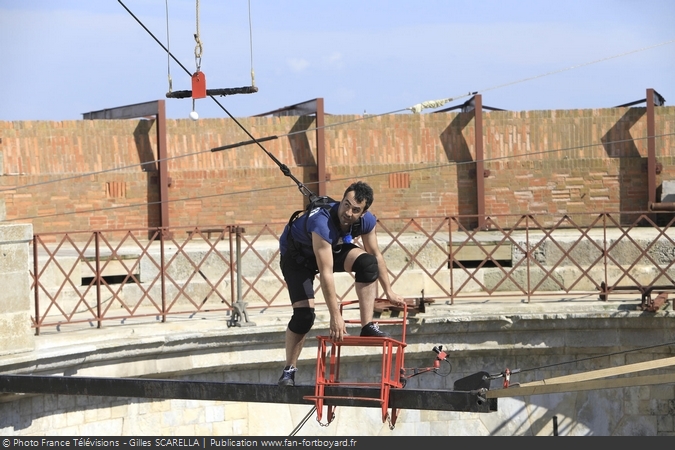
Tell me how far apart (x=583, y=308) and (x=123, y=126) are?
8046 mm

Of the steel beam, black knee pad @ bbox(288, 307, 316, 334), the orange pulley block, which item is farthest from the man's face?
the orange pulley block

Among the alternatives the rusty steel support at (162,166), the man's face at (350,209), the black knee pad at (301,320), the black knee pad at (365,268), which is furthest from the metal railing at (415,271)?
the man's face at (350,209)

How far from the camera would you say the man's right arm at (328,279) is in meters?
7.02

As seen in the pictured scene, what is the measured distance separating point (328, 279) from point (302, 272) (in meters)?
0.49

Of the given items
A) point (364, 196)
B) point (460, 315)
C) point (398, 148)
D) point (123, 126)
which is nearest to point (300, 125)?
point (398, 148)

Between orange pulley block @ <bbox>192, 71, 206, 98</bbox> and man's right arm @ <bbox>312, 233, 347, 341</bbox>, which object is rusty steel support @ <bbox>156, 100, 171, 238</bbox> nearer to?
orange pulley block @ <bbox>192, 71, 206, 98</bbox>

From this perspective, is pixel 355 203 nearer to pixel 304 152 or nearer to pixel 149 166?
pixel 304 152

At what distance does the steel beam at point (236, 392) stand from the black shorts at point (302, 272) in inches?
27.4

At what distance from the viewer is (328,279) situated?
7.03 metres

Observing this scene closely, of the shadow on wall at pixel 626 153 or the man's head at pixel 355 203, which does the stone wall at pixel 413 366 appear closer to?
the man's head at pixel 355 203

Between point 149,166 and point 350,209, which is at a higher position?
point 149,166

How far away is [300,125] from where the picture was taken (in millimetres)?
17312

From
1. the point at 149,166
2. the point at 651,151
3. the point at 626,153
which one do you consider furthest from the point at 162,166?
the point at 651,151

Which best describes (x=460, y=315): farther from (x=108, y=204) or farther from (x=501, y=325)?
(x=108, y=204)
